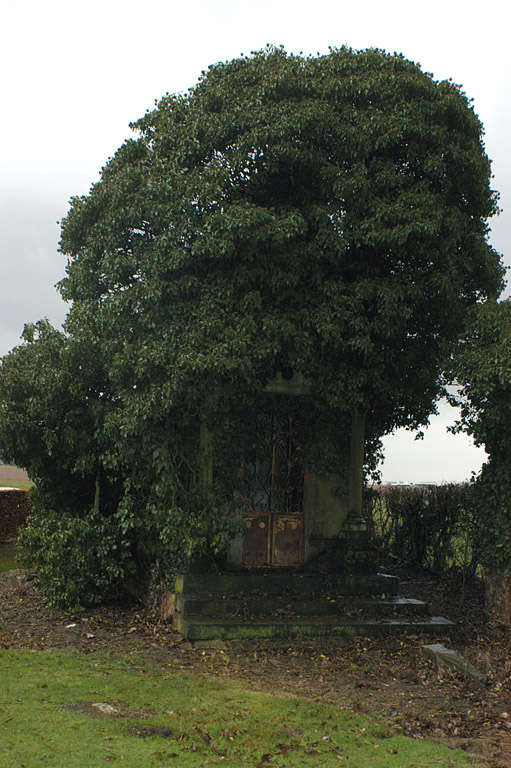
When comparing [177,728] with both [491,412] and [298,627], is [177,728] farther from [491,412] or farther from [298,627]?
[491,412]

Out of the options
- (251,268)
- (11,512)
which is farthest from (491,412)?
(11,512)

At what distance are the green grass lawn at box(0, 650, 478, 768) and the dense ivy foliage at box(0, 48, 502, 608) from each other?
272cm

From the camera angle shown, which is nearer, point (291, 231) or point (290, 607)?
point (291, 231)

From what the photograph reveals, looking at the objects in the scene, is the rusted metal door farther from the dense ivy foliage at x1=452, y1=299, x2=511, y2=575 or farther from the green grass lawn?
the green grass lawn

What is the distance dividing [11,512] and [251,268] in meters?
13.3

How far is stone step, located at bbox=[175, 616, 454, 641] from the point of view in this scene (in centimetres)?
936

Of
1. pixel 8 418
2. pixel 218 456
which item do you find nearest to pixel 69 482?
pixel 8 418

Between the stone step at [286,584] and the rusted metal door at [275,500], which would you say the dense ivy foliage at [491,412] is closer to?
the stone step at [286,584]

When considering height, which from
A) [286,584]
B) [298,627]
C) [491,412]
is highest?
[491,412]

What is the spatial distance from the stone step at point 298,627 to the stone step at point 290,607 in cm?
18

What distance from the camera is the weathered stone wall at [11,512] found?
1981cm

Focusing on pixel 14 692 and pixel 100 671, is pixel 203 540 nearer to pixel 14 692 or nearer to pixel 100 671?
pixel 100 671

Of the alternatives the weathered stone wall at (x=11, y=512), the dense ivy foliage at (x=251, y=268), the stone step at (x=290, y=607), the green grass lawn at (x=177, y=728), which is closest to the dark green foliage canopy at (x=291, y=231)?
the dense ivy foliage at (x=251, y=268)

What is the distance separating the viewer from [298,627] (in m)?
9.58
